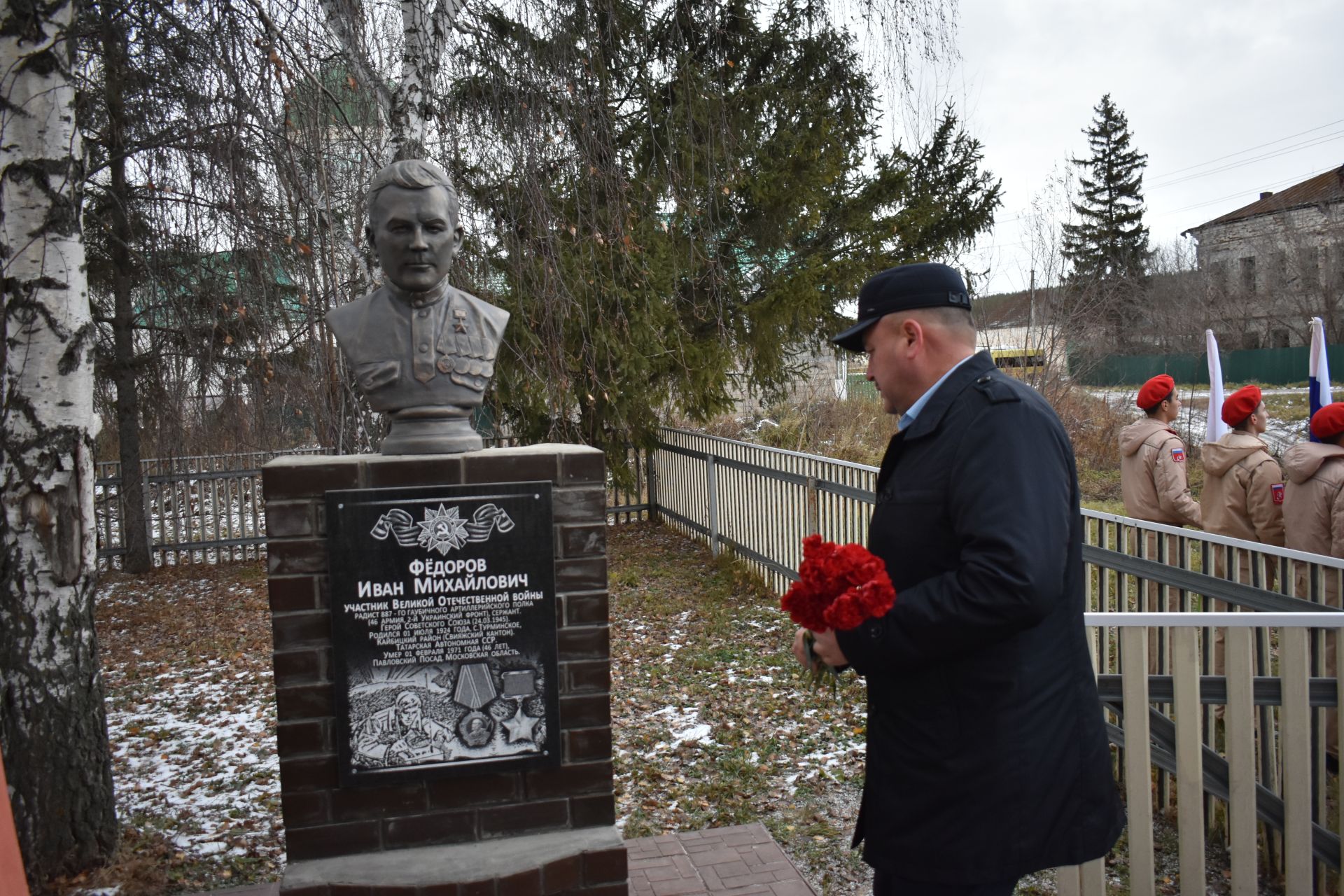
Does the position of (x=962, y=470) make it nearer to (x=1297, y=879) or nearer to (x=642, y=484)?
(x=1297, y=879)

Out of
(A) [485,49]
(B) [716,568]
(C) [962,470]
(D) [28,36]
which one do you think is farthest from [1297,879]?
(B) [716,568]

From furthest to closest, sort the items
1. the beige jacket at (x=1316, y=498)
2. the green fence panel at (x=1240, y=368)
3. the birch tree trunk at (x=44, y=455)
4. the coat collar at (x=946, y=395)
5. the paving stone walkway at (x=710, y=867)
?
the green fence panel at (x=1240, y=368) < the beige jacket at (x=1316, y=498) < the birch tree trunk at (x=44, y=455) < the paving stone walkway at (x=710, y=867) < the coat collar at (x=946, y=395)

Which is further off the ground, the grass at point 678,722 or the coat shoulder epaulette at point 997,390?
the coat shoulder epaulette at point 997,390

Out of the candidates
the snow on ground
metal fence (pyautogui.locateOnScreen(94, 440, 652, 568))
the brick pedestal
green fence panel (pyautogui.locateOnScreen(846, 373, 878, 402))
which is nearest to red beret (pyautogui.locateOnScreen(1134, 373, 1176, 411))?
the brick pedestal

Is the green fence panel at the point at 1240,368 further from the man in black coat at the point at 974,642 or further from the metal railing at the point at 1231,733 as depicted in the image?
the man in black coat at the point at 974,642

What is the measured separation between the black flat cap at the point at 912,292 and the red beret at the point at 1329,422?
3.72m

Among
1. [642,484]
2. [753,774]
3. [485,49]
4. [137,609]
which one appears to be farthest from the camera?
[642,484]

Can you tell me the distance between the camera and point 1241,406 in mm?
5652

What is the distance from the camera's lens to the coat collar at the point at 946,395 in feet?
6.73

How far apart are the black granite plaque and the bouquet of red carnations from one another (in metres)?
1.25

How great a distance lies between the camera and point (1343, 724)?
291 cm

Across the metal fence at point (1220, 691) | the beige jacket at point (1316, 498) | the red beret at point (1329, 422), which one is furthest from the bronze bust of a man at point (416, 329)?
the red beret at point (1329, 422)

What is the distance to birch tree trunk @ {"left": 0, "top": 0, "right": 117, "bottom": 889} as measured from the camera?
3.74 m

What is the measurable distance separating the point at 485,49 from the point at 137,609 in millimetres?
6717
